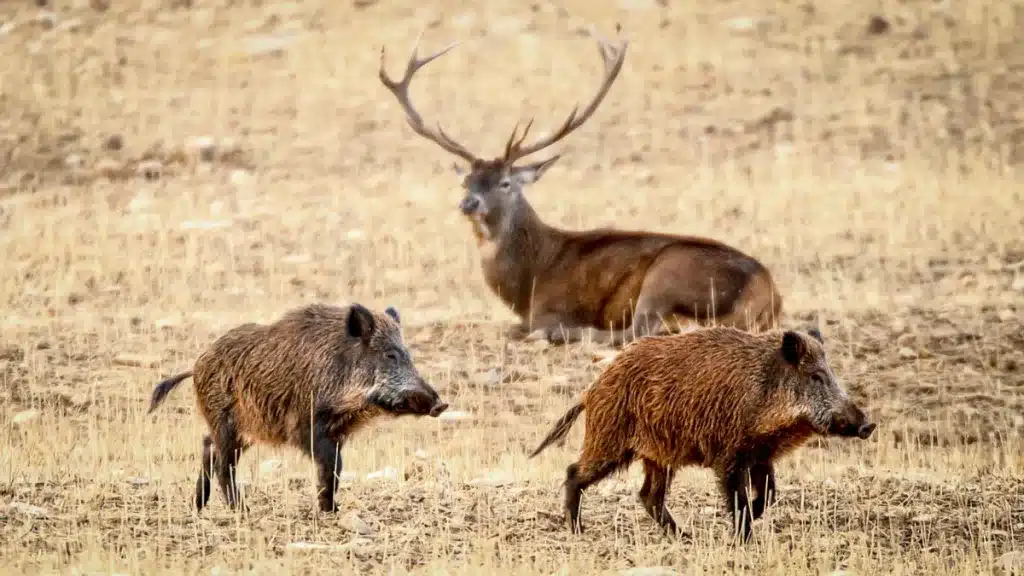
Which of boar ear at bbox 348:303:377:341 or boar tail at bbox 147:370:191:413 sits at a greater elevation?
boar ear at bbox 348:303:377:341

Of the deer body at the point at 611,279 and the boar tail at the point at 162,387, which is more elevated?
the deer body at the point at 611,279

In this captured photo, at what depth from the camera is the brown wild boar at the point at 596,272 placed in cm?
1394

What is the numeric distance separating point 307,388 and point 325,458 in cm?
36

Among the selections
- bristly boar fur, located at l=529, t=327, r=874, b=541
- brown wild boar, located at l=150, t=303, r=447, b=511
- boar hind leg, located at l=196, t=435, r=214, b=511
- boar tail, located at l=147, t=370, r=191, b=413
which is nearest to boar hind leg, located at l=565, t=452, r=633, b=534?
bristly boar fur, located at l=529, t=327, r=874, b=541

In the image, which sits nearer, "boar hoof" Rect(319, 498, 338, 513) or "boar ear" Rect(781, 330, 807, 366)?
"boar ear" Rect(781, 330, 807, 366)

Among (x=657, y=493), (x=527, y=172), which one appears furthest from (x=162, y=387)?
(x=527, y=172)

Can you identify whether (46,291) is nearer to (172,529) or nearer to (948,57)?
(172,529)

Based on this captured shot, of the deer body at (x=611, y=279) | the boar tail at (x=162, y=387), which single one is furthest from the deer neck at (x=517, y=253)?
the boar tail at (x=162, y=387)

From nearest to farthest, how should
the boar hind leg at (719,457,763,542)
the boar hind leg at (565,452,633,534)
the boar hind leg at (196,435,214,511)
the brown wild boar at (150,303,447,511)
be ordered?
the boar hind leg at (719,457,763,542), the boar hind leg at (565,452,633,534), the brown wild boar at (150,303,447,511), the boar hind leg at (196,435,214,511)

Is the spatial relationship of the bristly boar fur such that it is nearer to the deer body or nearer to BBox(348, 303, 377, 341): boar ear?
BBox(348, 303, 377, 341): boar ear

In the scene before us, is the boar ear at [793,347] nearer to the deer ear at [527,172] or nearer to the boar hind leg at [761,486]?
the boar hind leg at [761,486]

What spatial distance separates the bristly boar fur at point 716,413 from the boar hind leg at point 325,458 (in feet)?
3.55

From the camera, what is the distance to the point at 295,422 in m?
8.91

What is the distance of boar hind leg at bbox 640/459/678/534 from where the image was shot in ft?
28.5
